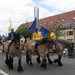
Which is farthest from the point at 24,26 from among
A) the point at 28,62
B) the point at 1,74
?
the point at 1,74

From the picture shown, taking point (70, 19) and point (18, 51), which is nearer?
point (18, 51)

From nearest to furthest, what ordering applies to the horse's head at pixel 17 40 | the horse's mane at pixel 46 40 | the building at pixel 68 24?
the horse's head at pixel 17 40 → the horse's mane at pixel 46 40 → the building at pixel 68 24

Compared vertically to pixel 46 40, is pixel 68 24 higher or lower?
higher

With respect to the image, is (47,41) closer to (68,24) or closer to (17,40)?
(17,40)

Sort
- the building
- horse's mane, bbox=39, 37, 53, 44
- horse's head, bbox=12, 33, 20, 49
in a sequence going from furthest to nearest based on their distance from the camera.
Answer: the building
horse's mane, bbox=39, 37, 53, 44
horse's head, bbox=12, 33, 20, 49

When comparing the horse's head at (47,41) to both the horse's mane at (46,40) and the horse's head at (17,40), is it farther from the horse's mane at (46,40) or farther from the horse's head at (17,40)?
the horse's head at (17,40)

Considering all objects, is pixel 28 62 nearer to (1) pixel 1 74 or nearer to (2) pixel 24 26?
(1) pixel 1 74

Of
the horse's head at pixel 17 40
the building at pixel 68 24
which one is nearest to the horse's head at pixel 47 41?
the horse's head at pixel 17 40

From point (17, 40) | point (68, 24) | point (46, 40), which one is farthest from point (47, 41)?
point (68, 24)

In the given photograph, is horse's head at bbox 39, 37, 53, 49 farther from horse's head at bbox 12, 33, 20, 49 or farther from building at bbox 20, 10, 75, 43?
building at bbox 20, 10, 75, 43

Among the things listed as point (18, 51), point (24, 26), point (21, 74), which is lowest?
point (21, 74)

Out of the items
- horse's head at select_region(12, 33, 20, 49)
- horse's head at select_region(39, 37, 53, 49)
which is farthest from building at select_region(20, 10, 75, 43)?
horse's head at select_region(12, 33, 20, 49)

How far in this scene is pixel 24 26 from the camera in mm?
62031

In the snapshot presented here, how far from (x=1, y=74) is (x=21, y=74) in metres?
1.00
